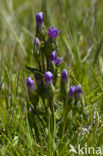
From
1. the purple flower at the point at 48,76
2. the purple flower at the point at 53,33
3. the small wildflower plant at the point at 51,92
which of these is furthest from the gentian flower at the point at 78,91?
the purple flower at the point at 53,33

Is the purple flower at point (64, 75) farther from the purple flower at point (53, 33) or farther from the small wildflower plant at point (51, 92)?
the purple flower at point (53, 33)

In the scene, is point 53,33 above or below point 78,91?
above

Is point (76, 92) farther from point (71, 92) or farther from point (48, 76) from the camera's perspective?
point (48, 76)

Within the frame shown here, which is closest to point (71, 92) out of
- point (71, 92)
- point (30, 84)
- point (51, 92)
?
point (71, 92)

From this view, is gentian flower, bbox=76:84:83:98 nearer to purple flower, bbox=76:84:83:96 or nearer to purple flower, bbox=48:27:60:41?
purple flower, bbox=76:84:83:96

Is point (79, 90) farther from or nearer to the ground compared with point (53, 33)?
nearer to the ground

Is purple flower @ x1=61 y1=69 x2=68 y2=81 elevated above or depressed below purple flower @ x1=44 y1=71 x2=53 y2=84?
above

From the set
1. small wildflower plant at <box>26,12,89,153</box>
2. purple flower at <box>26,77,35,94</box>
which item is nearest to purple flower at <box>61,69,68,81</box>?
small wildflower plant at <box>26,12,89,153</box>

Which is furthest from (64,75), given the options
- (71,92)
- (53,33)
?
(53,33)

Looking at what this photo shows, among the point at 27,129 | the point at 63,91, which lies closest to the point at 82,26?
the point at 63,91

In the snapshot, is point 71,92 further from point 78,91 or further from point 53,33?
point 53,33

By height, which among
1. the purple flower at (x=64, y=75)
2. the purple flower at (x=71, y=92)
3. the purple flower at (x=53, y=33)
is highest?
the purple flower at (x=53, y=33)

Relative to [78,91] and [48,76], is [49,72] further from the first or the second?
[78,91]
